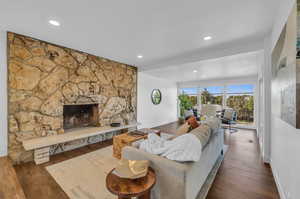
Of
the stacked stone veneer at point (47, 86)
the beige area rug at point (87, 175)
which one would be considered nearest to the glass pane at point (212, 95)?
the beige area rug at point (87, 175)

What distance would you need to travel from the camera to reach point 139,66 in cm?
509

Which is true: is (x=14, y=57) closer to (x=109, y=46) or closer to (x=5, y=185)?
(x=109, y=46)

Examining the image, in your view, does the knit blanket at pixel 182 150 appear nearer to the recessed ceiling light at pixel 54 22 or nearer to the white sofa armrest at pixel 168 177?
the white sofa armrest at pixel 168 177

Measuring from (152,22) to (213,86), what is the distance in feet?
19.4

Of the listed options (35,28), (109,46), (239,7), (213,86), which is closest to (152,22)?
(239,7)

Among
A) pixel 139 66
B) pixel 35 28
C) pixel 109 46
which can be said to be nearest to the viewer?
pixel 35 28

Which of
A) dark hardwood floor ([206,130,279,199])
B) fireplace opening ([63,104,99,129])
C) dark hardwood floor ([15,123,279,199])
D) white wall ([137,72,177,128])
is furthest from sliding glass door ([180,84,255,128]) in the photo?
fireplace opening ([63,104,99,129])

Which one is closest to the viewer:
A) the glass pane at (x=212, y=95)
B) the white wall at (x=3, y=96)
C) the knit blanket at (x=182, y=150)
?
the knit blanket at (x=182, y=150)

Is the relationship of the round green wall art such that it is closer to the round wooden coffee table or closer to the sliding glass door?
the sliding glass door

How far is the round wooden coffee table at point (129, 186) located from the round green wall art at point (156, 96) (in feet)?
16.0

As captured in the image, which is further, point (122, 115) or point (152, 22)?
point (122, 115)

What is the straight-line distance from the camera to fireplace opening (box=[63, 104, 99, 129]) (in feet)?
12.0

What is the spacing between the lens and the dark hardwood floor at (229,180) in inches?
71.2

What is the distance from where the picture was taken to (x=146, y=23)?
2.17 metres
